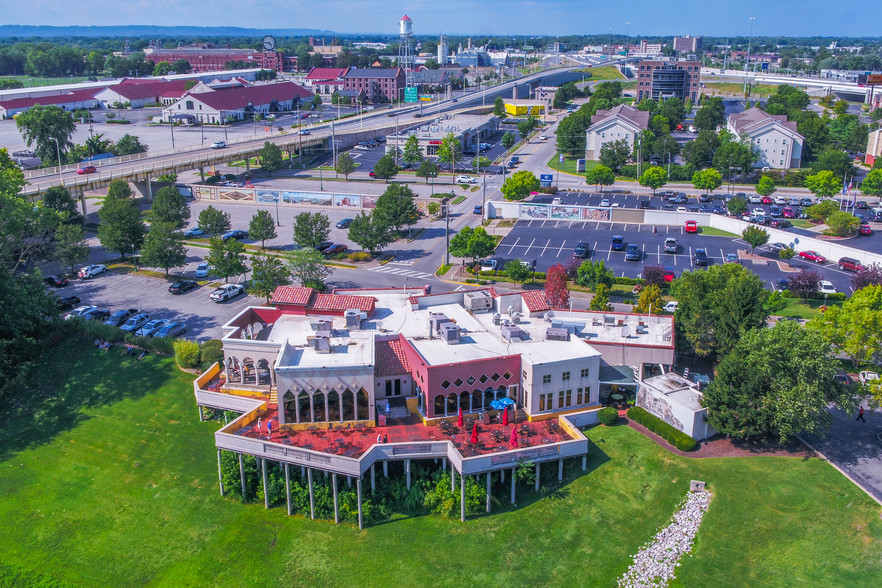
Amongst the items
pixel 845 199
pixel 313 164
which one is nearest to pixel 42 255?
pixel 313 164

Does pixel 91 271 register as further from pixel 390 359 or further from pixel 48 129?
pixel 48 129

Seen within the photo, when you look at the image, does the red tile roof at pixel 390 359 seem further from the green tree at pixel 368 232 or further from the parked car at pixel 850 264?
the parked car at pixel 850 264

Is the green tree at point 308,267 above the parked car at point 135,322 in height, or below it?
above

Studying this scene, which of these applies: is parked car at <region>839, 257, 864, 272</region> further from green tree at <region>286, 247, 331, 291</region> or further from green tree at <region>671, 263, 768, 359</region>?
green tree at <region>286, 247, 331, 291</region>

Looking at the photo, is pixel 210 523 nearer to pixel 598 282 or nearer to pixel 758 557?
pixel 758 557

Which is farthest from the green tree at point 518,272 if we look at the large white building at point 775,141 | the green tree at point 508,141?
the green tree at point 508,141

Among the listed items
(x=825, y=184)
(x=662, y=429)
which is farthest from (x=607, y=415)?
(x=825, y=184)
